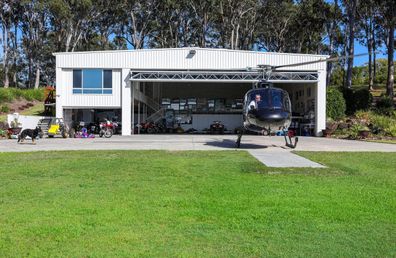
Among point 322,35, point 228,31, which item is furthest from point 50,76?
point 322,35

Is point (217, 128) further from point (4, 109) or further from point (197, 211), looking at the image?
point (197, 211)

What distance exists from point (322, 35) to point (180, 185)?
1927 inches

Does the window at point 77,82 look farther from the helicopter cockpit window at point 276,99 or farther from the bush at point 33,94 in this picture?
the helicopter cockpit window at point 276,99

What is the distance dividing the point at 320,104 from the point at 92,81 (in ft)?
51.5

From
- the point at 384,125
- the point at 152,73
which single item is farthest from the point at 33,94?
the point at 384,125

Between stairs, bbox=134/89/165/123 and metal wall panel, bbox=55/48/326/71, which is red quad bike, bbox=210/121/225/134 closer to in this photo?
stairs, bbox=134/89/165/123

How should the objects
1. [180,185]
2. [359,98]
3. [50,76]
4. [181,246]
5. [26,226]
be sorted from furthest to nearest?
[50,76]
[359,98]
[180,185]
[26,226]
[181,246]

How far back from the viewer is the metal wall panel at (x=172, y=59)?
3038 centimetres

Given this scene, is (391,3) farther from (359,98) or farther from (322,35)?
(322,35)

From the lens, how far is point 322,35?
2094 inches

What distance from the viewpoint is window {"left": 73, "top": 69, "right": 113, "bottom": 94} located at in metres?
30.5

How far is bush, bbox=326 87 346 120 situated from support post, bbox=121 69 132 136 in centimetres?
1421

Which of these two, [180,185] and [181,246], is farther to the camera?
[180,185]

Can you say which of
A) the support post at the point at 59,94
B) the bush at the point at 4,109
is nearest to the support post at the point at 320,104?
the support post at the point at 59,94
